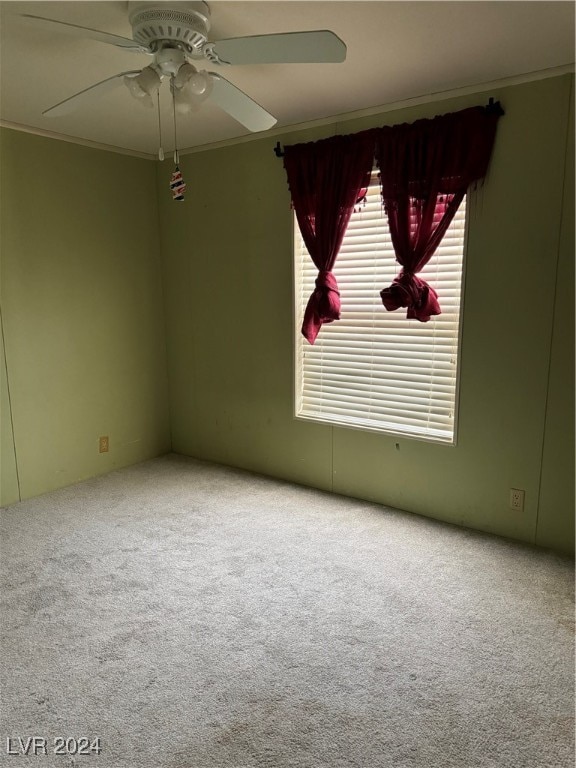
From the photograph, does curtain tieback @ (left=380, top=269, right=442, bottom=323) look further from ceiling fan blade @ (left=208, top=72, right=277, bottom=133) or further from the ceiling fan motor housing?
the ceiling fan motor housing

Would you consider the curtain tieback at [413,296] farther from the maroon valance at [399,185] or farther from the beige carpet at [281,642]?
the beige carpet at [281,642]

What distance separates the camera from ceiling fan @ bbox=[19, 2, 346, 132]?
5.42 ft

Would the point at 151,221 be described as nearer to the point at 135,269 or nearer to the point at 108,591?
the point at 135,269

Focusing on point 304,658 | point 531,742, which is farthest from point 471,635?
point 304,658

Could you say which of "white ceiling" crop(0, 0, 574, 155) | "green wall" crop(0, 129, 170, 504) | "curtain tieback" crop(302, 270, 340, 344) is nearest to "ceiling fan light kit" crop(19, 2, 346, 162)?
"white ceiling" crop(0, 0, 574, 155)

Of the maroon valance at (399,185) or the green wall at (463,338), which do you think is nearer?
the green wall at (463,338)

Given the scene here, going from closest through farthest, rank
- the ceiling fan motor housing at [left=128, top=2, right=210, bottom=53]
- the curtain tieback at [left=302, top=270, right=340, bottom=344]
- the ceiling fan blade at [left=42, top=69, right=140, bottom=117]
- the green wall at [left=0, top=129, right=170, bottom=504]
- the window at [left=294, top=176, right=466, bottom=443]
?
1. the ceiling fan motor housing at [left=128, top=2, right=210, bottom=53]
2. the ceiling fan blade at [left=42, top=69, right=140, bottom=117]
3. the window at [left=294, top=176, right=466, bottom=443]
4. the curtain tieback at [left=302, top=270, right=340, bottom=344]
5. the green wall at [left=0, top=129, right=170, bottom=504]

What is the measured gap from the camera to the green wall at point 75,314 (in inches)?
130

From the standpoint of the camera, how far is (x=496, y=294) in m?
2.72

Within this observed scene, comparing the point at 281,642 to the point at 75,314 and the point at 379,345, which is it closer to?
the point at 379,345

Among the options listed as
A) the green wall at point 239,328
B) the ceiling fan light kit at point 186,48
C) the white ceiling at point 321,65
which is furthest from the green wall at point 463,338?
the ceiling fan light kit at point 186,48

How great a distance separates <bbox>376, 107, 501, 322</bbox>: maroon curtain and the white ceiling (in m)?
0.19

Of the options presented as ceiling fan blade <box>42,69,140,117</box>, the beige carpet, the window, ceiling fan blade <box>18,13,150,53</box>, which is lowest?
the beige carpet

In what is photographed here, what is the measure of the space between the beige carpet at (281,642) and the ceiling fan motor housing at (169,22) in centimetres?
235
